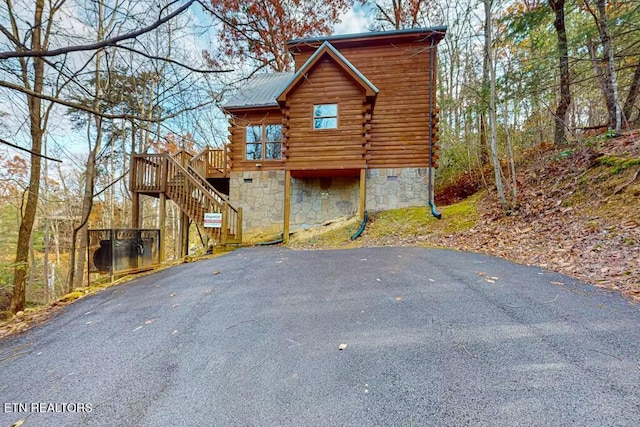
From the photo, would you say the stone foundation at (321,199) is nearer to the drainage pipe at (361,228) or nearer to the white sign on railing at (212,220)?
the drainage pipe at (361,228)

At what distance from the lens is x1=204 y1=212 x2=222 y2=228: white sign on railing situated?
8.21 m

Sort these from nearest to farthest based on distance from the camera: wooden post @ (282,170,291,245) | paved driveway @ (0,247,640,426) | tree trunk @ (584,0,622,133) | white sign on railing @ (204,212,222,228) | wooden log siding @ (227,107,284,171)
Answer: paved driveway @ (0,247,640,426)
tree trunk @ (584,0,622,133)
white sign on railing @ (204,212,222,228)
wooden post @ (282,170,291,245)
wooden log siding @ (227,107,284,171)

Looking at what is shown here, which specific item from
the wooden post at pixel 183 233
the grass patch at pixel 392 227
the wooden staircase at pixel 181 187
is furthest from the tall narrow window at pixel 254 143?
the grass patch at pixel 392 227

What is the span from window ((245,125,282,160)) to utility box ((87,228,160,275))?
17.8 feet

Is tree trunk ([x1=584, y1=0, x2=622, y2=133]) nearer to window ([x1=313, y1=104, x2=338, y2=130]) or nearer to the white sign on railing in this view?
window ([x1=313, y1=104, x2=338, y2=130])

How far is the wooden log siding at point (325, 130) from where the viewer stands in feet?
30.9

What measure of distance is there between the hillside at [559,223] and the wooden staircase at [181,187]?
2254 millimetres

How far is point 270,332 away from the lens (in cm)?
272

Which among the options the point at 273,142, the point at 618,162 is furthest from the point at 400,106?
the point at 618,162

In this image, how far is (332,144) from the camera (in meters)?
9.55

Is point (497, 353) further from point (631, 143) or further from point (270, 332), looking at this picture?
point (631, 143)

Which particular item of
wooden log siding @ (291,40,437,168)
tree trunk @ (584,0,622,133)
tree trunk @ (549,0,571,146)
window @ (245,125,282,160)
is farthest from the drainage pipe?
tree trunk @ (584,0,622,133)

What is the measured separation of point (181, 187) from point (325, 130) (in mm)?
5305

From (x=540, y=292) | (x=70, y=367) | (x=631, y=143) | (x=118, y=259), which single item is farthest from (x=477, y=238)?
(x=118, y=259)
